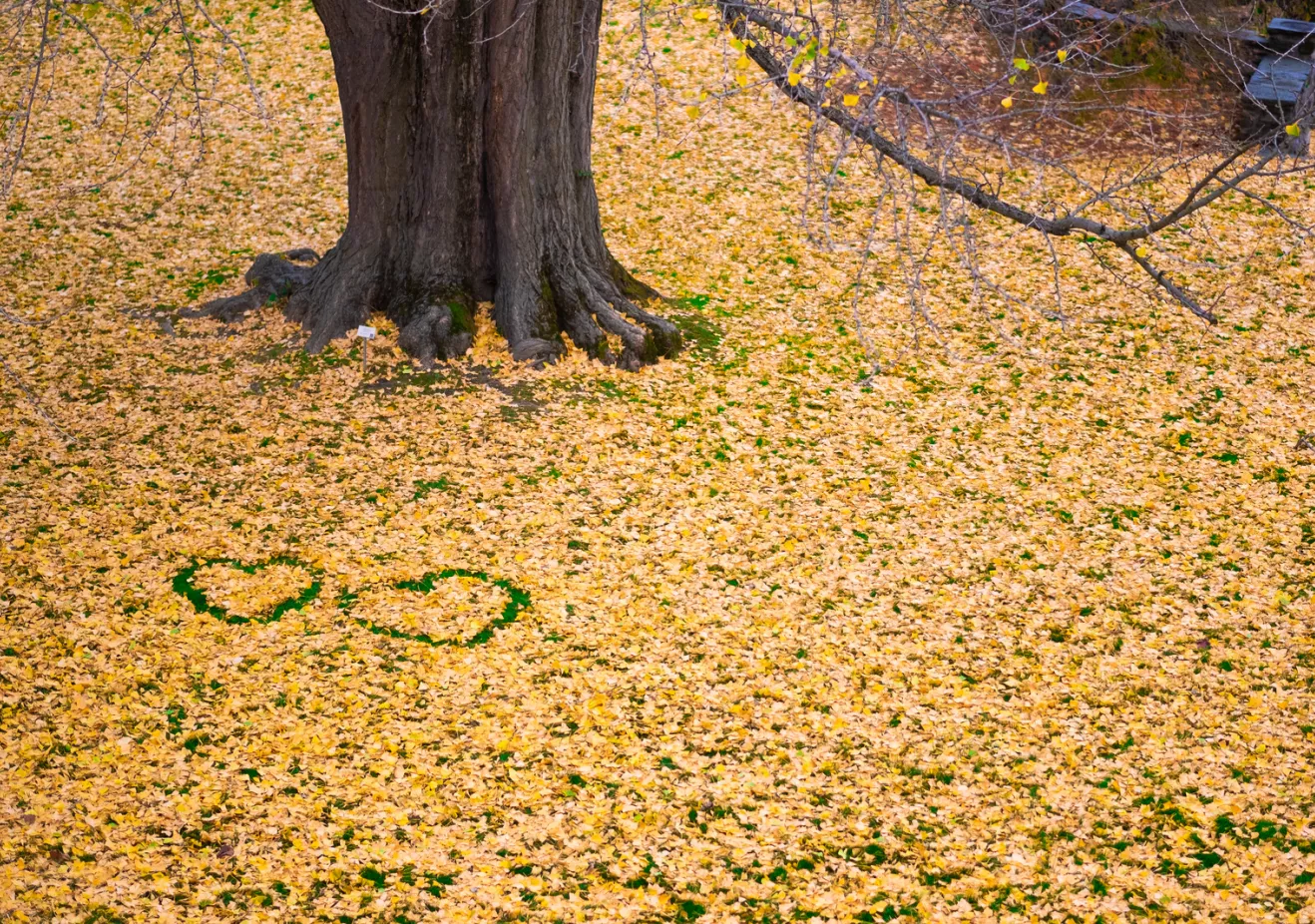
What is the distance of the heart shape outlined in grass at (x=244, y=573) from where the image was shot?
5273mm

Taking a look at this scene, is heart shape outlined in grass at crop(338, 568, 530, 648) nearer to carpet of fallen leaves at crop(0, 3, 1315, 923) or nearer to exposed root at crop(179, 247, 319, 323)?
carpet of fallen leaves at crop(0, 3, 1315, 923)

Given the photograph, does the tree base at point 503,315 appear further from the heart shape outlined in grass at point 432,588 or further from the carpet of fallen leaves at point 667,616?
the heart shape outlined in grass at point 432,588

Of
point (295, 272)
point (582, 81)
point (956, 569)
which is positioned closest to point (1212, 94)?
point (582, 81)

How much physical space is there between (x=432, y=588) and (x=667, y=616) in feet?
3.68

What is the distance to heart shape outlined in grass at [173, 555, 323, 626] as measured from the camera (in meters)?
5.27

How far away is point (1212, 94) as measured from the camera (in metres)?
12.3

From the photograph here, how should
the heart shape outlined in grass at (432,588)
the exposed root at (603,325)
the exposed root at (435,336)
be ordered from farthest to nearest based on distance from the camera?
the exposed root at (603,325)
the exposed root at (435,336)
the heart shape outlined in grass at (432,588)

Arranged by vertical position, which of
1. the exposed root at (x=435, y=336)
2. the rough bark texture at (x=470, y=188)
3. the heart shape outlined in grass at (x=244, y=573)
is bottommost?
the heart shape outlined in grass at (x=244, y=573)

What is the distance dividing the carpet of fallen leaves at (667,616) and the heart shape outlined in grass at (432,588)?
0.08ft

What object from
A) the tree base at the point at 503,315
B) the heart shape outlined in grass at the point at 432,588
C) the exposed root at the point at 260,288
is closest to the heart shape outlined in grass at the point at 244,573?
the heart shape outlined in grass at the point at 432,588

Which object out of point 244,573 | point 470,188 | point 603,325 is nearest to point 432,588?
point 244,573

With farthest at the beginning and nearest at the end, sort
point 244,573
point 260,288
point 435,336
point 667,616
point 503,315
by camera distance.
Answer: point 260,288, point 503,315, point 435,336, point 244,573, point 667,616

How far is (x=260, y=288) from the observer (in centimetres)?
784

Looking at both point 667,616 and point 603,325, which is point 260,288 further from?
point 667,616
